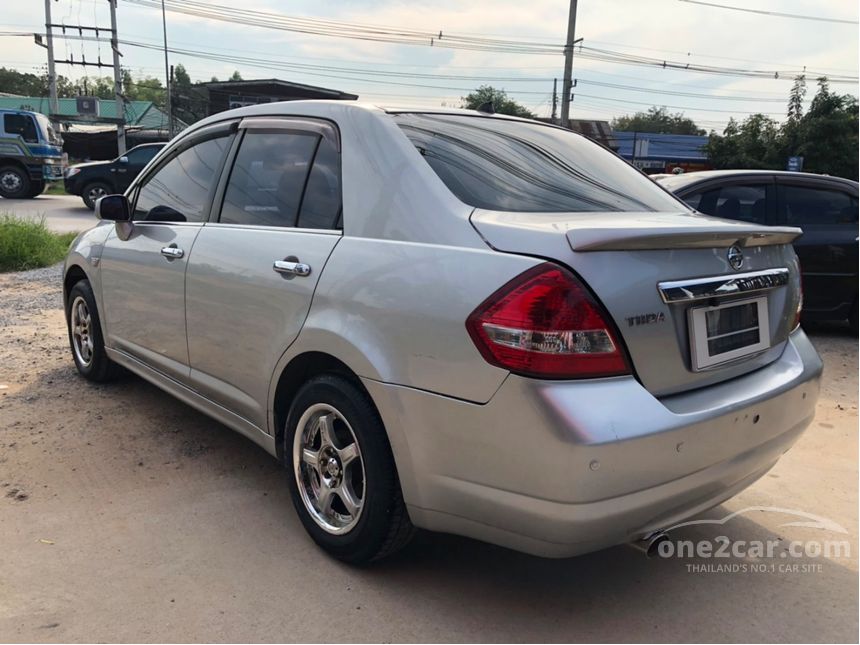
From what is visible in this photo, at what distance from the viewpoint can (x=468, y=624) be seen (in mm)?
2273

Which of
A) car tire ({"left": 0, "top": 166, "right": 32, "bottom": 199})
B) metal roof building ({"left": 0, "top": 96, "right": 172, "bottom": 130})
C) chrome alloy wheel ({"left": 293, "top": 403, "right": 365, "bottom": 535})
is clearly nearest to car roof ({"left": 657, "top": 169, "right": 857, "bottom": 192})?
chrome alloy wheel ({"left": 293, "top": 403, "right": 365, "bottom": 535})

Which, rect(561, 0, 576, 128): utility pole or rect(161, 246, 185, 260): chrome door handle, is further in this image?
rect(561, 0, 576, 128): utility pole

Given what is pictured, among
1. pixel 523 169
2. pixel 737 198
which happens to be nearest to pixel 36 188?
pixel 737 198

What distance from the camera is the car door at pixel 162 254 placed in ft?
11.0

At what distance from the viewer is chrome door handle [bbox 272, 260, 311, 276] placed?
2566 millimetres

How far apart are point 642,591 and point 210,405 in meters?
2.04

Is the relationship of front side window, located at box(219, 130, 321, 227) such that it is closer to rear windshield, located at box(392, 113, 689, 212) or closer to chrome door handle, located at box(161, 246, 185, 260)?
chrome door handle, located at box(161, 246, 185, 260)

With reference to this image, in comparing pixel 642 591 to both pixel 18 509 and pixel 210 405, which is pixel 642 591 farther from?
pixel 18 509

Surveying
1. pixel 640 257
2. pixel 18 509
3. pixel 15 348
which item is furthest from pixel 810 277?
pixel 15 348

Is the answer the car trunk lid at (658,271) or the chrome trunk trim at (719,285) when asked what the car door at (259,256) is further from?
the chrome trunk trim at (719,285)

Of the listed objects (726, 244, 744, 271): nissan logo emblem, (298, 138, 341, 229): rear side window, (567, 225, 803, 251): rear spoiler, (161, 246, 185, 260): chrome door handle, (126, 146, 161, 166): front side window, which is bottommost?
(161, 246, 185, 260): chrome door handle

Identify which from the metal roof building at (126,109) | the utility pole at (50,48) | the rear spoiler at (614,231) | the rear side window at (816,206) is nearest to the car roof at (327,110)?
the rear spoiler at (614,231)

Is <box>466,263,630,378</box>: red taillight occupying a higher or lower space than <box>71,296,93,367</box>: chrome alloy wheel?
higher

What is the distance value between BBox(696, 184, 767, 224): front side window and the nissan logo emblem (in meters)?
4.02
